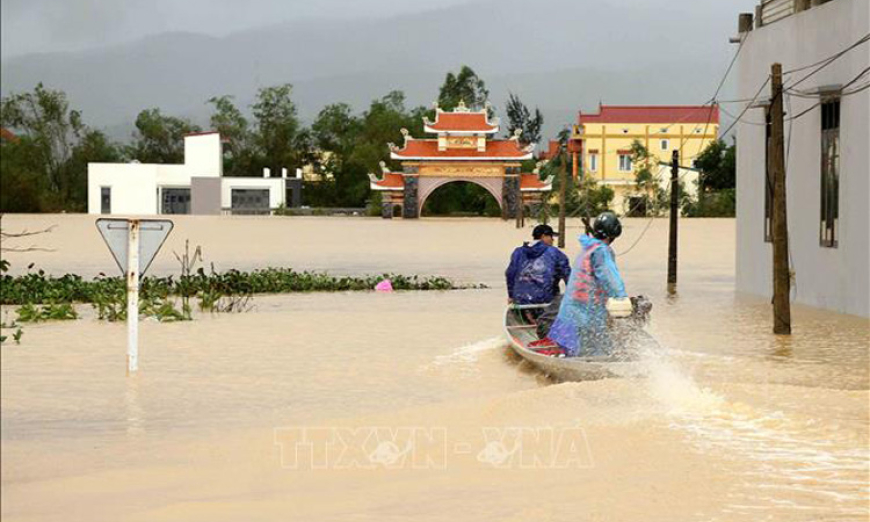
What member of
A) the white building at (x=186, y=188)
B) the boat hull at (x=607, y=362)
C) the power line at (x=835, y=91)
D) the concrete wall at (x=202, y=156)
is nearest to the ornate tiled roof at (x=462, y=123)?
the white building at (x=186, y=188)

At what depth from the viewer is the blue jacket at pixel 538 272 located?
1252 cm

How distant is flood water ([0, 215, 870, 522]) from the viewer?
630cm

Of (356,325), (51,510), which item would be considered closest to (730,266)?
(356,325)

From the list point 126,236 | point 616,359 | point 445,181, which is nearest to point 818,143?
point 616,359

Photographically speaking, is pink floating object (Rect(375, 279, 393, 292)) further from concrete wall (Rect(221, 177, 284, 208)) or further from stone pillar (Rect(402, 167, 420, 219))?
concrete wall (Rect(221, 177, 284, 208))

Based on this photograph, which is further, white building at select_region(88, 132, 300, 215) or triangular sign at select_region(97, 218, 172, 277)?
white building at select_region(88, 132, 300, 215)

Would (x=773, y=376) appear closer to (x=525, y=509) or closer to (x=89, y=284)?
(x=525, y=509)

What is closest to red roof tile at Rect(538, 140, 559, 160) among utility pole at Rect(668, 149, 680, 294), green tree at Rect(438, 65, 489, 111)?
green tree at Rect(438, 65, 489, 111)

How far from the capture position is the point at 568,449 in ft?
25.7

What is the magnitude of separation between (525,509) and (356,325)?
10415mm

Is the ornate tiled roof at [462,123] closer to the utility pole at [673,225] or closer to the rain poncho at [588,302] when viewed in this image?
the utility pole at [673,225]

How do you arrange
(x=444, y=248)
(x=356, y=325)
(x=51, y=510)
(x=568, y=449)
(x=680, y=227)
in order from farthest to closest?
(x=680, y=227), (x=444, y=248), (x=356, y=325), (x=568, y=449), (x=51, y=510)

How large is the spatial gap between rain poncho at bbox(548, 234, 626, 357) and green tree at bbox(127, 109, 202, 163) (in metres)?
85.0

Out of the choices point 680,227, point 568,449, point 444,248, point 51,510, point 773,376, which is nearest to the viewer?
point 51,510
